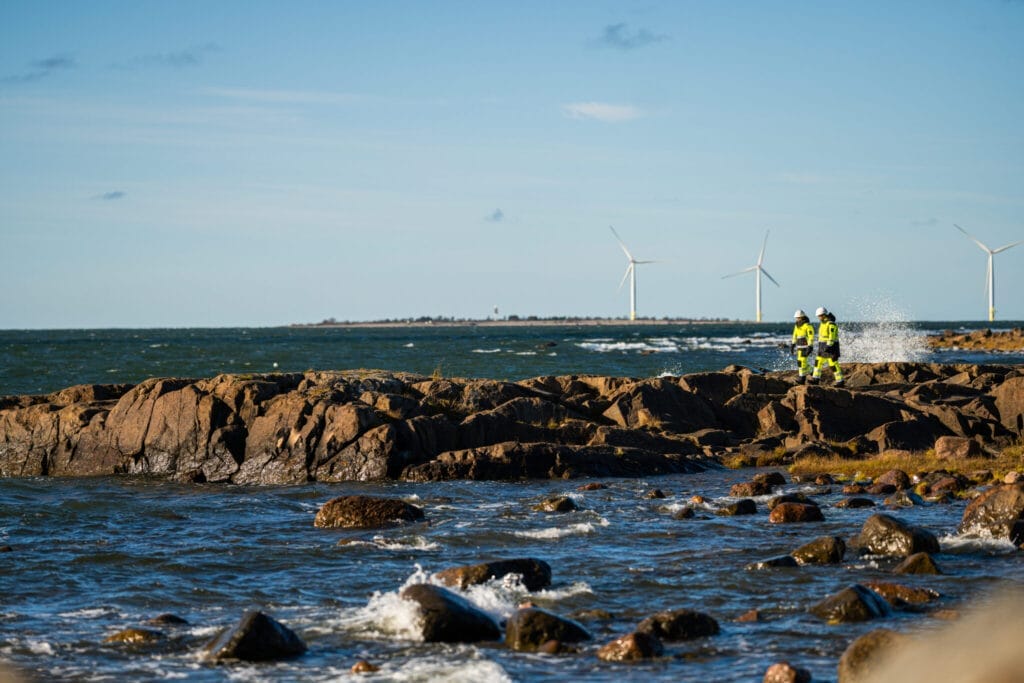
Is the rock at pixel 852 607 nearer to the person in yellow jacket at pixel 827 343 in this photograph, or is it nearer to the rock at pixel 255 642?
the rock at pixel 255 642

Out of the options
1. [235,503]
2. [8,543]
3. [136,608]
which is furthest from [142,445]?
[136,608]

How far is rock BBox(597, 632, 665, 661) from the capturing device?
11.4 metres

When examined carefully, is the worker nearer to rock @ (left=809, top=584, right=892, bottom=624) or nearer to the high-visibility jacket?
the high-visibility jacket

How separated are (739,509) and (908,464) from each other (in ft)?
20.8

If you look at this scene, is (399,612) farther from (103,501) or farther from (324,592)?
(103,501)

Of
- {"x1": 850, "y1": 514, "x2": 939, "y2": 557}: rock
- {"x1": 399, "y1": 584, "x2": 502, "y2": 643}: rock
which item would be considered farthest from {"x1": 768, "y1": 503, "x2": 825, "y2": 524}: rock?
{"x1": 399, "y1": 584, "x2": 502, "y2": 643}: rock

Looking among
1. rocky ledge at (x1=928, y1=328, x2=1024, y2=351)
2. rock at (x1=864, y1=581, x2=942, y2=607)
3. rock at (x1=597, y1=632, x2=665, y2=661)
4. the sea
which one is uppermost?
rocky ledge at (x1=928, y1=328, x2=1024, y2=351)

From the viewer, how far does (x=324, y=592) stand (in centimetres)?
1492

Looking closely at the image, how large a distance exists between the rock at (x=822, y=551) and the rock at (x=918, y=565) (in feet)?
2.90

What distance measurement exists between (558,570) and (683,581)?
1.72 metres

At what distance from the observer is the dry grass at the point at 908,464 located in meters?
23.8

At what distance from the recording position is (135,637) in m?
12.6

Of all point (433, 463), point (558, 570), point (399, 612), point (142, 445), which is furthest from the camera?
point (142, 445)

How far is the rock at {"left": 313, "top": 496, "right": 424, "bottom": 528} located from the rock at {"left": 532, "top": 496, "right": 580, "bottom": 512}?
2.26 m
